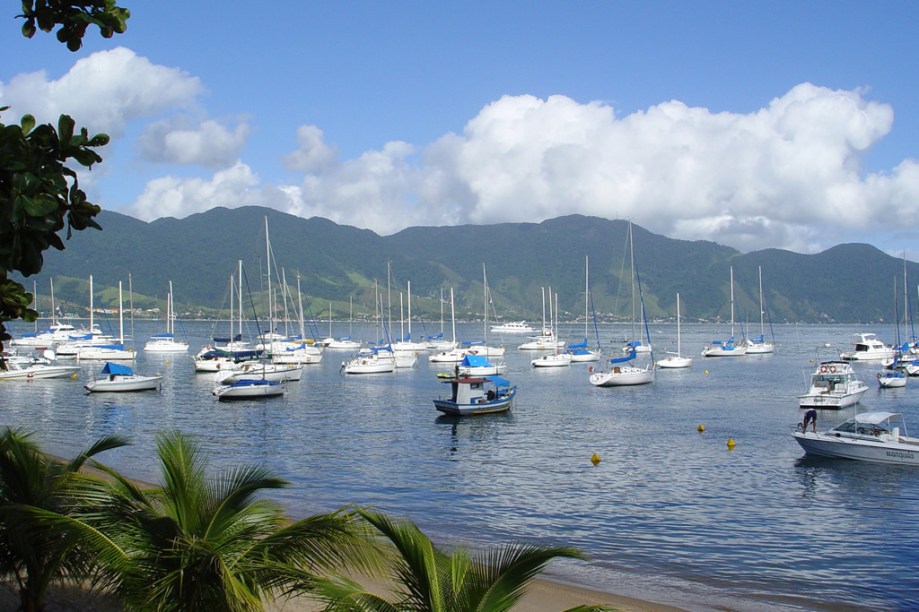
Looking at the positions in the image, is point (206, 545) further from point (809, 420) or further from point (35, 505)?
point (809, 420)

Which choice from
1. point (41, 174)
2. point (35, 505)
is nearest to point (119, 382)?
point (35, 505)

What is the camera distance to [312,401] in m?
68.9

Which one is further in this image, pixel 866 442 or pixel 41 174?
pixel 866 442

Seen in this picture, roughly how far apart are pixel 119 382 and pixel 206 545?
228 ft

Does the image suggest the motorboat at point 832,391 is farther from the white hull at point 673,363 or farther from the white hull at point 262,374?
the white hull at point 673,363

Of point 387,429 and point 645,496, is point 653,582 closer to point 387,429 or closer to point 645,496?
point 645,496

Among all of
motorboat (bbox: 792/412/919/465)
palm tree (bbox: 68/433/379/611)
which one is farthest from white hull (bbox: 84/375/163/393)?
palm tree (bbox: 68/433/379/611)

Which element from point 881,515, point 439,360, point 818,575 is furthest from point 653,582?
point 439,360

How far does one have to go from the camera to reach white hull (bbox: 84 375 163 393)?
7181cm

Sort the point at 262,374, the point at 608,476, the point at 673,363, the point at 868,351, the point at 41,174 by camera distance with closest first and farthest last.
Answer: the point at 41,174
the point at 608,476
the point at 262,374
the point at 673,363
the point at 868,351

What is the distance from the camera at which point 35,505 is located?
35.1 ft

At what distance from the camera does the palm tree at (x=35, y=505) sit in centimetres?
1024

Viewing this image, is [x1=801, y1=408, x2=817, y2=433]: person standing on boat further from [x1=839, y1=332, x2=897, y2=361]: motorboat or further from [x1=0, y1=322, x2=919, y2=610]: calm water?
[x1=839, y1=332, x2=897, y2=361]: motorboat

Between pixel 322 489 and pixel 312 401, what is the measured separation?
3574 cm
